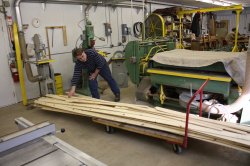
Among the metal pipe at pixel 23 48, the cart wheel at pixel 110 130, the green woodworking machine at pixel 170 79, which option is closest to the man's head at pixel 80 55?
the green woodworking machine at pixel 170 79

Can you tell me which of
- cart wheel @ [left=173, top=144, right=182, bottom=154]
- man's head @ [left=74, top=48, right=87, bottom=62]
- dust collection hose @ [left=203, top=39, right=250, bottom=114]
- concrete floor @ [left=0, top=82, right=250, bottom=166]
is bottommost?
concrete floor @ [left=0, top=82, right=250, bottom=166]

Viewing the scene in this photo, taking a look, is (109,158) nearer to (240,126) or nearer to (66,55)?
(240,126)

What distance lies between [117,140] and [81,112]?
0.74 meters

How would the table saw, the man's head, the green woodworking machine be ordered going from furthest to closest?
1. the man's head
2. the green woodworking machine
3. the table saw

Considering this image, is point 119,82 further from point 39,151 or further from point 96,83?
point 39,151

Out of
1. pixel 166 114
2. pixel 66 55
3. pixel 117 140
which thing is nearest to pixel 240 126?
pixel 166 114

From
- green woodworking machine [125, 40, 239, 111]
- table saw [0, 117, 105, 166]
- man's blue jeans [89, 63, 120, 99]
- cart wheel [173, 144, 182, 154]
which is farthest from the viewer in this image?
man's blue jeans [89, 63, 120, 99]

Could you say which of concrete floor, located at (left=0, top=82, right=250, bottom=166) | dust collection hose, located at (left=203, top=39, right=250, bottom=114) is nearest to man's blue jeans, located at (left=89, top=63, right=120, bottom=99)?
concrete floor, located at (left=0, top=82, right=250, bottom=166)

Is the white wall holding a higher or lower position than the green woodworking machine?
higher

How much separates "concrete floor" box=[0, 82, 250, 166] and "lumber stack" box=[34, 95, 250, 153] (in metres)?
0.28

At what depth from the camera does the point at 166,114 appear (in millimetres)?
2766

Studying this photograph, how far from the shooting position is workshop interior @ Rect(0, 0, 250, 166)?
199cm

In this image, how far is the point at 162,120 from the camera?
2609 millimetres

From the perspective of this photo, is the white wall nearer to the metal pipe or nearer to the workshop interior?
the workshop interior
